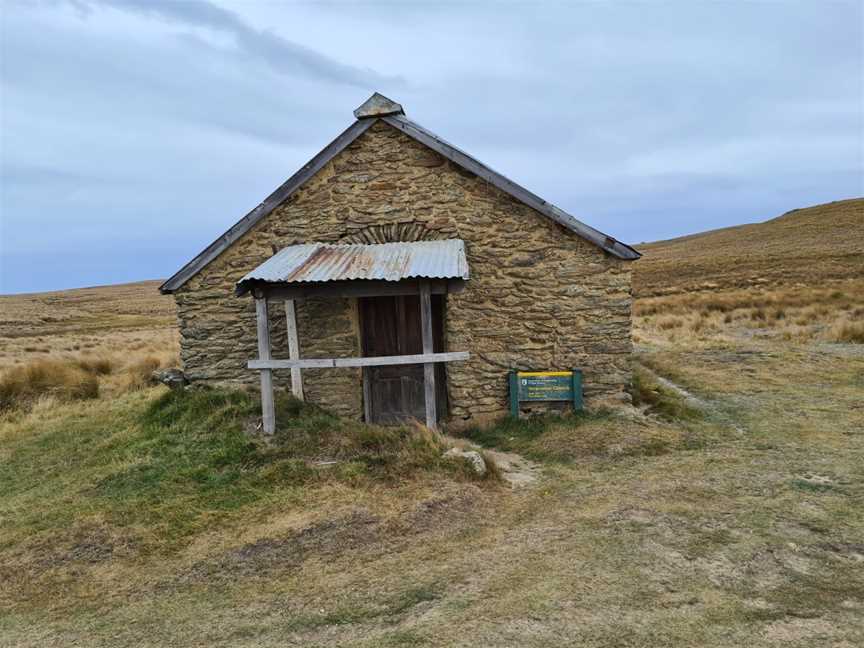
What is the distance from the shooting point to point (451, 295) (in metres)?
8.18

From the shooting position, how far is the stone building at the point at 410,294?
800 centimetres

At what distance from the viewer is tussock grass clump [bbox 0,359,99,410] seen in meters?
11.7

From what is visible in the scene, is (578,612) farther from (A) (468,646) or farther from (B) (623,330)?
(B) (623,330)

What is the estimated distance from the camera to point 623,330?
7.96 meters

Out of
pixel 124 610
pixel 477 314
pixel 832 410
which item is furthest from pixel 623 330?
pixel 124 610

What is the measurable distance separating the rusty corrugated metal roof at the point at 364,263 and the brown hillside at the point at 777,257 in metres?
30.6

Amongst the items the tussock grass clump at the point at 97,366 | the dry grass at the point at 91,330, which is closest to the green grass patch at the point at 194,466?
the tussock grass clump at the point at 97,366

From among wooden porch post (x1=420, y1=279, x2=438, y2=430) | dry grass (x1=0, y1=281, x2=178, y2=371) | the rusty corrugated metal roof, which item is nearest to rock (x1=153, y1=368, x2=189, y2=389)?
the rusty corrugated metal roof

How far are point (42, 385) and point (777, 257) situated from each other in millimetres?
Answer: 49588

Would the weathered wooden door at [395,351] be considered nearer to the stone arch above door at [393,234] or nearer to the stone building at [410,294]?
the stone building at [410,294]

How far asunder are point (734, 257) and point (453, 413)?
163ft

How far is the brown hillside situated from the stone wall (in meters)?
29.4

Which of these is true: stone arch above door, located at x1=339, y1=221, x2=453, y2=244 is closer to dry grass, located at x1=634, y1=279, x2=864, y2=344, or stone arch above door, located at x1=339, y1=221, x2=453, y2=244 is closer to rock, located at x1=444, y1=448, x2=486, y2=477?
rock, located at x1=444, y1=448, x2=486, y2=477

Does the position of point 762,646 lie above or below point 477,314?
Answer: below
